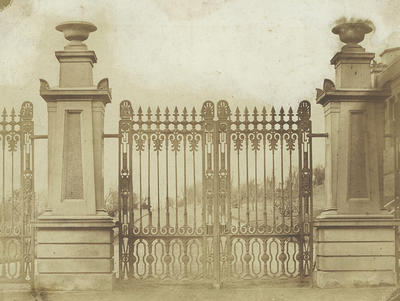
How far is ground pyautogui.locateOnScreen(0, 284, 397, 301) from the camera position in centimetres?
882

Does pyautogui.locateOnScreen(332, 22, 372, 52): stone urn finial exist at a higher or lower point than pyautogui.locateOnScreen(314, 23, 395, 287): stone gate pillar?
higher

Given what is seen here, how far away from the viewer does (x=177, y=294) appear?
30.1 feet

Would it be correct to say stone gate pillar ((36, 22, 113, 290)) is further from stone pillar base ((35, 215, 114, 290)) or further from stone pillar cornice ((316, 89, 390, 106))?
stone pillar cornice ((316, 89, 390, 106))

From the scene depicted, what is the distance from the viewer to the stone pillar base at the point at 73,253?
9.29 m

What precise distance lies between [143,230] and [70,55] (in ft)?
10.2

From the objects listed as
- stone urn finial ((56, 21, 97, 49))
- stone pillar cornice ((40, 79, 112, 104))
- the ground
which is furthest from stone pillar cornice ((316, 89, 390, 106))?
stone urn finial ((56, 21, 97, 49))

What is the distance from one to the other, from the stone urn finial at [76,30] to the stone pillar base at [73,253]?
2864 millimetres

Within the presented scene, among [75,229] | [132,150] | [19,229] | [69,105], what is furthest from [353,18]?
[19,229]

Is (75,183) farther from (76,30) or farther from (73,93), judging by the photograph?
(76,30)

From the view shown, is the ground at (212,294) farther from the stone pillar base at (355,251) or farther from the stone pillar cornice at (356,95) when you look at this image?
the stone pillar cornice at (356,95)

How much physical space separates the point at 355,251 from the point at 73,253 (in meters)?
4.47

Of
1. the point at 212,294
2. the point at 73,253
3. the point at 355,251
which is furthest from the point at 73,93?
the point at 355,251

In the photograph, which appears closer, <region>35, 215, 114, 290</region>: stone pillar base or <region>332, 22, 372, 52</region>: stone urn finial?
<region>35, 215, 114, 290</region>: stone pillar base

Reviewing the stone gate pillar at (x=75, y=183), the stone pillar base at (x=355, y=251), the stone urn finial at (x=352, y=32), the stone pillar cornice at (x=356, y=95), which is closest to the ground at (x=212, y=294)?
the stone pillar base at (x=355, y=251)
